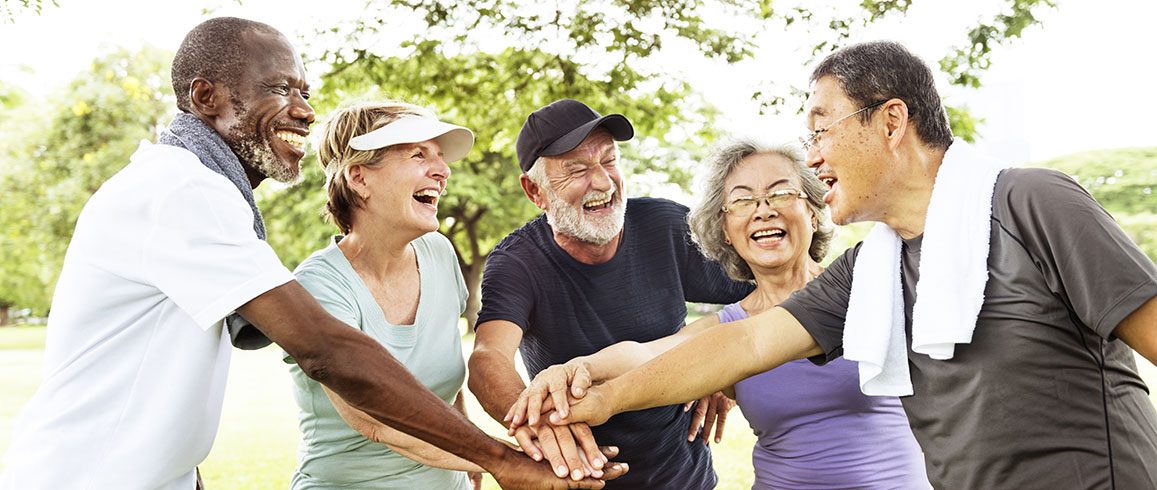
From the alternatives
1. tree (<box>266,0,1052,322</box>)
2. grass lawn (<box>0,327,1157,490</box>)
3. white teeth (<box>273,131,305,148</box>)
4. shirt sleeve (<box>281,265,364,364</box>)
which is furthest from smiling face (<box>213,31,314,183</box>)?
grass lawn (<box>0,327,1157,490</box>)

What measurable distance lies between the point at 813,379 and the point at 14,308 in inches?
2359

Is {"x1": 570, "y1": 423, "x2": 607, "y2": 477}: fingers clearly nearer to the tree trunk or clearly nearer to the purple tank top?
the purple tank top

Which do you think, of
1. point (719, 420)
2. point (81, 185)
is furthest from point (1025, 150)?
point (719, 420)

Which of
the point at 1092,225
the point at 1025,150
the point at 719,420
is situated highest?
the point at 1092,225

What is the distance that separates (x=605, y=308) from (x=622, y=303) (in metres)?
0.06

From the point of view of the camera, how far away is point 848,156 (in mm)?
2473

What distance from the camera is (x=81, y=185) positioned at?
28078 mm

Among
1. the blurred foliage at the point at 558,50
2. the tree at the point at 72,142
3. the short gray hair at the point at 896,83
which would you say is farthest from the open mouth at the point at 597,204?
the tree at the point at 72,142

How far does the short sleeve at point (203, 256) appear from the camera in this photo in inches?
81.8

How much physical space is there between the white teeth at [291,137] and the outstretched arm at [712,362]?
1.15 meters

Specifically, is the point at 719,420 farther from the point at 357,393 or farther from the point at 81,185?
the point at 81,185

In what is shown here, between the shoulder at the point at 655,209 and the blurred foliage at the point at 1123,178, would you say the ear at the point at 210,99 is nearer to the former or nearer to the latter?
the shoulder at the point at 655,209

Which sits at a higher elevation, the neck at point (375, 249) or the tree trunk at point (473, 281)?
the neck at point (375, 249)

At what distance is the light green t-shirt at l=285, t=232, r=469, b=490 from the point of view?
9.42 feet
